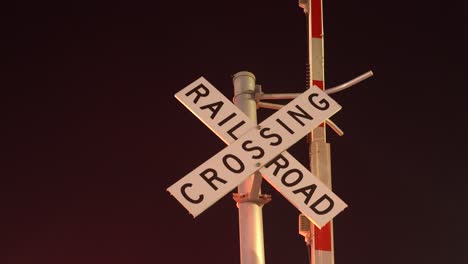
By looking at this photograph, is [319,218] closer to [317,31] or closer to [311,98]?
[311,98]

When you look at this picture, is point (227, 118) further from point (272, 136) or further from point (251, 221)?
point (251, 221)

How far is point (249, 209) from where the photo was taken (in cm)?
273

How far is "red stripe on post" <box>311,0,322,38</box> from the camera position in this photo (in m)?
3.22

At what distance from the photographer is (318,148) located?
303 centimetres

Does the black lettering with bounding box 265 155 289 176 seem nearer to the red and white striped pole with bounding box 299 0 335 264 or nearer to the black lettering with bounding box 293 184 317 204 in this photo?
the black lettering with bounding box 293 184 317 204

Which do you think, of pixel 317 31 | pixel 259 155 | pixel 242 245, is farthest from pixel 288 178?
pixel 317 31

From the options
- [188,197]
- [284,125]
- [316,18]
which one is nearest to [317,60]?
[316,18]

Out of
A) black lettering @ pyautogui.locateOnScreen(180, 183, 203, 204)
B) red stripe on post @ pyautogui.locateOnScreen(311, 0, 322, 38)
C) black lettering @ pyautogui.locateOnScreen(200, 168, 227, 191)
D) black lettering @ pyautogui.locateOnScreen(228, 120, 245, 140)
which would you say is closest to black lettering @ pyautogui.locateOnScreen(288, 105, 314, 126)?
black lettering @ pyautogui.locateOnScreen(228, 120, 245, 140)

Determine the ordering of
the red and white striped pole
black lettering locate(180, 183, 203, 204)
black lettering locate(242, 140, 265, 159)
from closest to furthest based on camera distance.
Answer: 1. black lettering locate(180, 183, 203, 204)
2. black lettering locate(242, 140, 265, 159)
3. the red and white striped pole

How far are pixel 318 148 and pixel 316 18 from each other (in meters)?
0.75

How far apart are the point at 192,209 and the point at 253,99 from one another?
77 cm

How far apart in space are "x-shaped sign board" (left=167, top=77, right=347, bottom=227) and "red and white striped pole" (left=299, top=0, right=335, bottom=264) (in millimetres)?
370

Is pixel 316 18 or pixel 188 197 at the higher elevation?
pixel 316 18

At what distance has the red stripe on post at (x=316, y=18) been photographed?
127 inches
